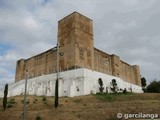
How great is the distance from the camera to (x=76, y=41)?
44531 mm

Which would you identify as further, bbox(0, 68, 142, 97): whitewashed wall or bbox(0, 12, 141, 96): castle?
Result: bbox(0, 12, 141, 96): castle

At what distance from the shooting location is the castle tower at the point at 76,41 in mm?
43812

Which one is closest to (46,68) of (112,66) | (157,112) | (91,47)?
(91,47)

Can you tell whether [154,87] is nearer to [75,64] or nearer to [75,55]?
[75,64]

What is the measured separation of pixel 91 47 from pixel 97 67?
4483 mm

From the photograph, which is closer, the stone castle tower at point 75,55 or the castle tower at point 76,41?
the castle tower at point 76,41

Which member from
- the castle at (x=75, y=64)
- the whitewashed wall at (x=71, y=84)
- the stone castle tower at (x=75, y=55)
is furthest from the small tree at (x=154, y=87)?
the whitewashed wall at (x=71, y=84)

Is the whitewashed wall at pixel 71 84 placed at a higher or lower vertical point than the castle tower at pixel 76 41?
lower

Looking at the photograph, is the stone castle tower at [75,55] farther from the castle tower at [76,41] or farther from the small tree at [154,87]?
the small tree at [154,87]

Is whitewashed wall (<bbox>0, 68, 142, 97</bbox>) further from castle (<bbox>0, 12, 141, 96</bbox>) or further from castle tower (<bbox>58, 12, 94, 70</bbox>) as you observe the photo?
castle tower (<bbox>58, 12, 94, 70</bbox>)

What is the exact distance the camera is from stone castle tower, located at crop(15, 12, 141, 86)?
4428 centimetres

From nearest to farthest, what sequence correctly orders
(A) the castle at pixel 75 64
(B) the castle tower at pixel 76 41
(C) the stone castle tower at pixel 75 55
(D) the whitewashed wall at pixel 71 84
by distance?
(D) the whitewashed wall at pixel 71 84 → (A) the castle at pixel 75 64 → (B) the castle tower at pixel 76 41 → (C) the stone castle tower at pixel 75 55

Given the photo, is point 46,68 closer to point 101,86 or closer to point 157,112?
point 101,86

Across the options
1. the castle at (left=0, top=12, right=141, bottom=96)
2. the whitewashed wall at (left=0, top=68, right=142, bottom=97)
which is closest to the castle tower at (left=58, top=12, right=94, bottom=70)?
the castle at (left=0, top=12, right=141, bottom=96)
